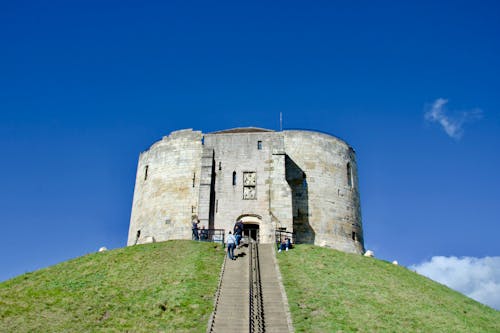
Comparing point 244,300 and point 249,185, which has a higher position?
point 249,185

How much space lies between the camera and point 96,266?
906 inches

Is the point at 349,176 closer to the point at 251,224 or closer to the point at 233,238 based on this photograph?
the point at 251,224

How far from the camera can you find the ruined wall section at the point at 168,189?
108 ft

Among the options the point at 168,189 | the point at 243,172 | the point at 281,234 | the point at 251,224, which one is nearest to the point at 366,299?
the point at 281,234

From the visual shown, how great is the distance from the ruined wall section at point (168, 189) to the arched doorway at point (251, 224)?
3.46m

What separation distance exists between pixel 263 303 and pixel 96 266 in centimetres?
914

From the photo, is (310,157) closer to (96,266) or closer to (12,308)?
(96,266)

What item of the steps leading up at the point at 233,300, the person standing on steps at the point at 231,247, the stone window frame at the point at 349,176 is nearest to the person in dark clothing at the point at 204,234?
the person standing on steps at the point at 231,247

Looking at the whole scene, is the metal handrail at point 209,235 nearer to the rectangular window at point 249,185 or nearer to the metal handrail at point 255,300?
the rectangular window at point 249,185

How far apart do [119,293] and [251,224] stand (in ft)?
42.4

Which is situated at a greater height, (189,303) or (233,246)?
(233,246)

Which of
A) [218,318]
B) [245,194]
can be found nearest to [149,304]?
[218,318]

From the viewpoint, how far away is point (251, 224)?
31.0 meters

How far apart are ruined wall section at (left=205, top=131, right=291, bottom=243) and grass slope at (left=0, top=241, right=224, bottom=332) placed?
5598 mm
